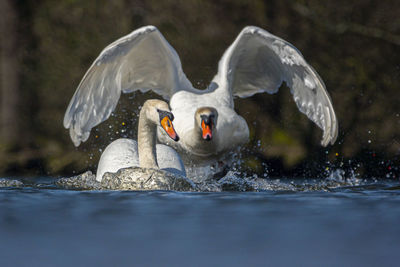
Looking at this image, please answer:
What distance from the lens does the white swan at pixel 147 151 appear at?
6508mm

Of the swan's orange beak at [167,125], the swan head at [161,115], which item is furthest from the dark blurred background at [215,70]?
the swan's orange beak at [167,125]

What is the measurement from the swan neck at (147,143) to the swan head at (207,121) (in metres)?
0.47

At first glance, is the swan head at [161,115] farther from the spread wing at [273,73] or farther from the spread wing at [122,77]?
the spread wing at [273,73]

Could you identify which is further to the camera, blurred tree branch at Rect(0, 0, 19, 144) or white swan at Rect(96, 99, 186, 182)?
blurred tree branch at Rect(0, 0, 19, 144)

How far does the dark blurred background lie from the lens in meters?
11.3

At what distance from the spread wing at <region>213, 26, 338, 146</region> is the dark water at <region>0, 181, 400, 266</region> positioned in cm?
189

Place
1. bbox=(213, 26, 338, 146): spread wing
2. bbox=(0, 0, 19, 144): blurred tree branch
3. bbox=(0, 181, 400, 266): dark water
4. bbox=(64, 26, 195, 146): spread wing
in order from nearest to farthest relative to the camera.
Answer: bbox=(0, 181, 400, 266): dark water
bbox=(64, 26, 195, 146): spread wing
bbox=(213, 26, 338, 146): spread wing
bbox=(0, 0, 19, 144): blurred tree branch

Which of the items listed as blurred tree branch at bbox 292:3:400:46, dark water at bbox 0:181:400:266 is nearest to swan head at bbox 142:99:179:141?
dark water at bbox 0:181:400:266

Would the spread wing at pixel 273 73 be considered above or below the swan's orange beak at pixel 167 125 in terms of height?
above

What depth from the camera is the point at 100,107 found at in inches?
298

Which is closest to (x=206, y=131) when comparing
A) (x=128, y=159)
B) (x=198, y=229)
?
(x=128, y=159)

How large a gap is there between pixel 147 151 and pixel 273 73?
8.56ft

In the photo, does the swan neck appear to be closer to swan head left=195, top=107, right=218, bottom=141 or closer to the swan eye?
the swan eye

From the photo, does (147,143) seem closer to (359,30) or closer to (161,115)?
(161,115)
